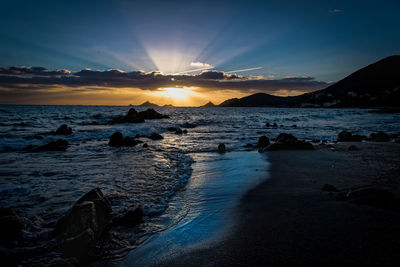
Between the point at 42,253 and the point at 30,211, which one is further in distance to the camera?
the point at 30,211

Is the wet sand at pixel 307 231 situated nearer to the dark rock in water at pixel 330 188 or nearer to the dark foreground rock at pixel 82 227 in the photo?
the dark rock in water at pixel 330 188

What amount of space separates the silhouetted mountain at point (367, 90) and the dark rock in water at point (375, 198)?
112m

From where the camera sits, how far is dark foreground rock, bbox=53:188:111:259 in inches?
103

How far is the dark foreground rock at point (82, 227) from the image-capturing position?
2.62 meters

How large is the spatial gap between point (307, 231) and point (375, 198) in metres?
1.74

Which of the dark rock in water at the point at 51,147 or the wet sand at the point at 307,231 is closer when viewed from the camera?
the wet sand at the point at 307,231

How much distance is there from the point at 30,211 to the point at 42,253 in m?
1.62

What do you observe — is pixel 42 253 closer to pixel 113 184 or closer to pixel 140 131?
pixel 113 184

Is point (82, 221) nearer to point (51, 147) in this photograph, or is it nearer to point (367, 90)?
point (51, 147)

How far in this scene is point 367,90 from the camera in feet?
356

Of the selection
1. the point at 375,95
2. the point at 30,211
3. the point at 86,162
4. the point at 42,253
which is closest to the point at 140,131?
the point at 86,162

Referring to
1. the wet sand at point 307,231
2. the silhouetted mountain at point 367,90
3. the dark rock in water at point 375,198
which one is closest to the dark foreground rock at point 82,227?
the wet sand at point 307,231

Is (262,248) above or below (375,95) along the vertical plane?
below

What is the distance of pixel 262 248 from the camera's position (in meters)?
2.49
